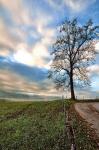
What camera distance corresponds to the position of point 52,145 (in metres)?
25.8

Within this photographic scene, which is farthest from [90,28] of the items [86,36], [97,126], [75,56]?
[97,126]

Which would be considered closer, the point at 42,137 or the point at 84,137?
the point at 84,137

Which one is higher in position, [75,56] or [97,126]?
[75,56]

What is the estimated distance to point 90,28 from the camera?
79.9 metres

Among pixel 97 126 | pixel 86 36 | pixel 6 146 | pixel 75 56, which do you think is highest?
pixel 86 36

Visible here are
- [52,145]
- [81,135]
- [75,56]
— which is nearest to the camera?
[52,145]

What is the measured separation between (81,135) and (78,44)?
52348 mm

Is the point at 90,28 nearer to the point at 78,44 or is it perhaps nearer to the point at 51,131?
the point at 78,44

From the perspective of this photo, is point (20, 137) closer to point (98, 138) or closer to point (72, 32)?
point (98, 138)

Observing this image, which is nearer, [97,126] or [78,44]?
[97,126]

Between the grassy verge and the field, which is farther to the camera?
the field

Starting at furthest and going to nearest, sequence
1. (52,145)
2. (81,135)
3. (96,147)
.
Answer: (81,135) < (52,145) < (96,147)

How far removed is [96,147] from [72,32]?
57521 millimetres

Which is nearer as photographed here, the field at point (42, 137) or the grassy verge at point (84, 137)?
the grassy verge at point (84, 137)
